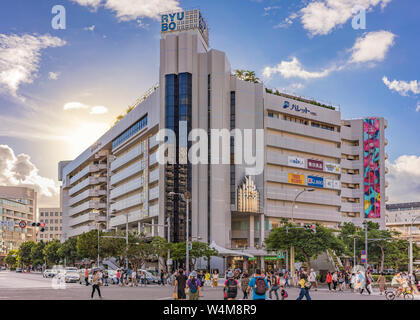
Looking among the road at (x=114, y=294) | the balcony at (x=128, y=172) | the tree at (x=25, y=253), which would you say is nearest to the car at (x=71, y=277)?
the road at (x=114, y=294)

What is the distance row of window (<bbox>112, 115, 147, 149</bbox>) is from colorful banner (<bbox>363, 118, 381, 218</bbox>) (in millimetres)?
44520

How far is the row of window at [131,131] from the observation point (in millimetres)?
102000

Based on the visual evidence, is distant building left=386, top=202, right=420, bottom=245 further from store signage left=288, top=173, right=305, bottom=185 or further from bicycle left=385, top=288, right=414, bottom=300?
bicycle left=385, top=288, right=414, bottom=300

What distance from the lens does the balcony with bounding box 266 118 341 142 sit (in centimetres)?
9888

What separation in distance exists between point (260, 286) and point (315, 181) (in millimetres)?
86319

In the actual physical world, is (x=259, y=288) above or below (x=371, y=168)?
below

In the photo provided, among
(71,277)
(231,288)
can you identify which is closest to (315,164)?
(71,277)

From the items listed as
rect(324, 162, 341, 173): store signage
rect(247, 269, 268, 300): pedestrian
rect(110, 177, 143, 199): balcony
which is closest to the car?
rect(110, 177, 143, 199): balcony

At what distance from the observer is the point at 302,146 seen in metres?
102

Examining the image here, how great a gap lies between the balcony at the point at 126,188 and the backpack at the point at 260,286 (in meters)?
81.4

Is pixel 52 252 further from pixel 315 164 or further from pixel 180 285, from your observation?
pixel 180 285

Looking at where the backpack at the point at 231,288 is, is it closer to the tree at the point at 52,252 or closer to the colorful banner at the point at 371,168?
the colorful banner at the point at 371,168

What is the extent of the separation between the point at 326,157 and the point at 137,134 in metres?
34.9
